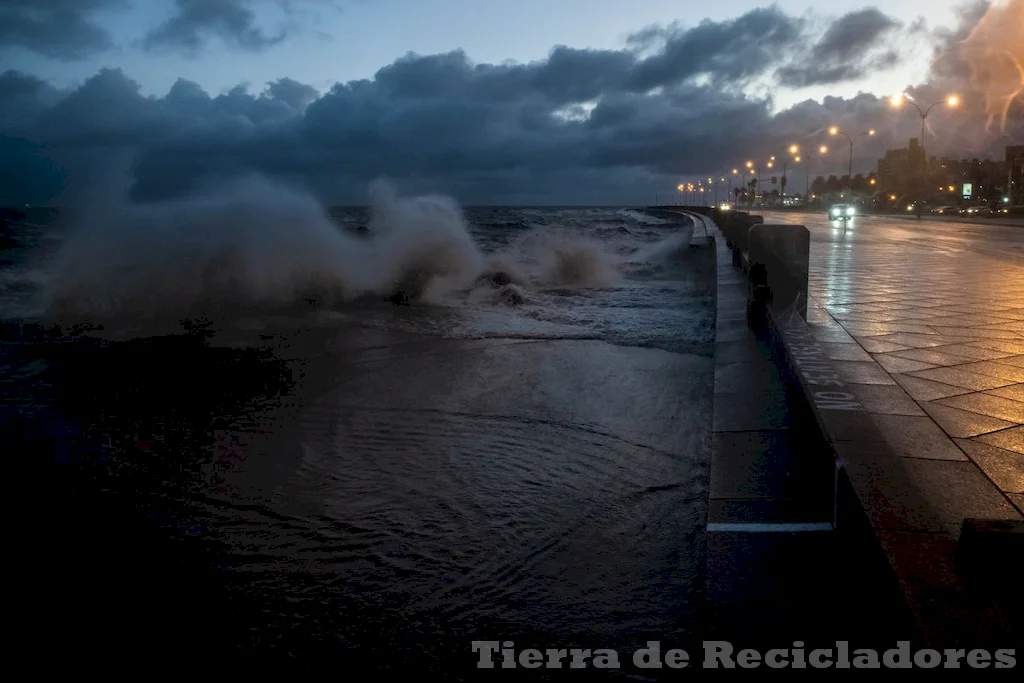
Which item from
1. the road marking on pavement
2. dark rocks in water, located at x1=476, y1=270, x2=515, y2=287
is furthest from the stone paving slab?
dark rocks in water, located at x1=476, y1=270, x2=515, y2=287

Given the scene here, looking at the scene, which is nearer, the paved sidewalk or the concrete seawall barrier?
the concrete seawall barrier

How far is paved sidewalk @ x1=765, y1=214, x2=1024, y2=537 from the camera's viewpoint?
3160 mm

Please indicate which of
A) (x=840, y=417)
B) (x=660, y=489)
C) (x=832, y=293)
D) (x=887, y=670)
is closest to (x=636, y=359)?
(x=832, y=293)

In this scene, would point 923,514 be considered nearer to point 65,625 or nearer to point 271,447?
point 65,625

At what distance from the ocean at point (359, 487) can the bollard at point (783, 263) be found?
3.68 ft

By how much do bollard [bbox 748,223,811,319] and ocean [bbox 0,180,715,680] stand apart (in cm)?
112

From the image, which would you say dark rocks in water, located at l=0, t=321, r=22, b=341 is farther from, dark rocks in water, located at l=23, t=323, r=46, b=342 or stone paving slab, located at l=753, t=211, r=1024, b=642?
stone paving slab, located at l=753, t=211, r=1024, b=642

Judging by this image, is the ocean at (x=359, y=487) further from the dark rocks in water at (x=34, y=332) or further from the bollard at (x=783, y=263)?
the bollard at (x=783, y=263)

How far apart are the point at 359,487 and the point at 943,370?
419 centimetres

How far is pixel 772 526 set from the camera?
3.25 meters

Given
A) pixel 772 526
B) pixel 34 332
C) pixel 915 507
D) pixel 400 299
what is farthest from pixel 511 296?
pixel 915 507

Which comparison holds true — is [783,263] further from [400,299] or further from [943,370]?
[400,299]

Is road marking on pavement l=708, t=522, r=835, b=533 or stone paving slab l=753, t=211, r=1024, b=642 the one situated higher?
stone paving slab l=753, t=211, r=1024, b=642

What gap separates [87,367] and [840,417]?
8.31 metres
